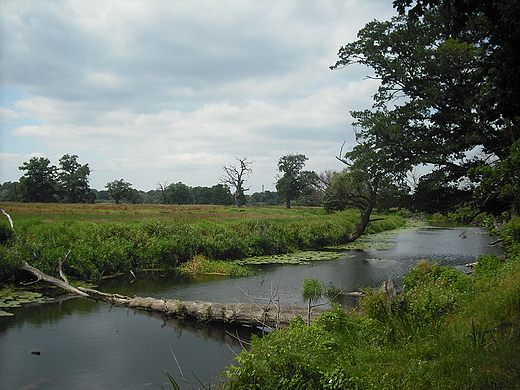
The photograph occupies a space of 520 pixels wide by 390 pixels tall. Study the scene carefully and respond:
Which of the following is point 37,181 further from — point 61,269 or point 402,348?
point 402,348

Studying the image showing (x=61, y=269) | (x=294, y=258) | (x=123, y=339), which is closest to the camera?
(x=123, y=339)

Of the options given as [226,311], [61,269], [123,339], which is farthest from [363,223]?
[123,339]

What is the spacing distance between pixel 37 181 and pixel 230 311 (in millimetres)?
47583

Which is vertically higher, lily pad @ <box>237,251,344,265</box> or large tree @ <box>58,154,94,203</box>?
large tree @ <box>58,154,94,203</box>

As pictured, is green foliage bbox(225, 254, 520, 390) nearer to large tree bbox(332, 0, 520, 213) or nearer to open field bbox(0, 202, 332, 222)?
large tree bbox(332, 0, 520, 213)

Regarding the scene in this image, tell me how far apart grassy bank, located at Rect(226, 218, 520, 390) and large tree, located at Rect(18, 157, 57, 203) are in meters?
48.5

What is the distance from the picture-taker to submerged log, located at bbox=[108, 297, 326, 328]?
828 centimetres

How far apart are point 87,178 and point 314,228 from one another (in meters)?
51.4

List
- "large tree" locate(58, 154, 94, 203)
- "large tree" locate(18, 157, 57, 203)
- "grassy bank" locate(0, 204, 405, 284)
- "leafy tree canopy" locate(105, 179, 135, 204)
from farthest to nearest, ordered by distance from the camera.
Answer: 1. "leafy tree canopy" locate(105, 179, 135, 204)
2. "large tree" locate(58, 154, 94, 203)
3. "large tree" locate(18, 157, 57, 203)
4. "grassy bank" locate(0, 204, 405, 284)

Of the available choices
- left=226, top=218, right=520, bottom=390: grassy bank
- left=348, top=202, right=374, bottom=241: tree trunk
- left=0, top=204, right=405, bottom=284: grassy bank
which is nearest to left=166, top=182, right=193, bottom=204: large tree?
left=348, top=202, right=374, bottom=241: tree trunk

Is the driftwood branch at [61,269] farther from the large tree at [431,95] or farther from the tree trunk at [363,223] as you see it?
the tree trunk at [363,223]

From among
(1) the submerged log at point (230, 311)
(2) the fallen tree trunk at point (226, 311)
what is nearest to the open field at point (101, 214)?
(2) the fallen tree trunk at point (226, 311)

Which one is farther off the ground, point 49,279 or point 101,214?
point 101,214

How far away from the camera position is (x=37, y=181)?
48.3 meters
